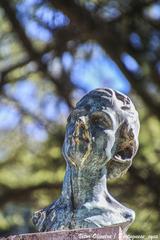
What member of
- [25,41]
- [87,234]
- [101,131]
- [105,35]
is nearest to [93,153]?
[101,131]

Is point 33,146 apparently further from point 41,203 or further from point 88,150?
point 88,150

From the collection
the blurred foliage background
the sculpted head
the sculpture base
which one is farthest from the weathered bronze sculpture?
the blurred foliage background

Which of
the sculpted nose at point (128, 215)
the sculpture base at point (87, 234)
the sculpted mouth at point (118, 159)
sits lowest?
the sculpted nose at point (128, 215)

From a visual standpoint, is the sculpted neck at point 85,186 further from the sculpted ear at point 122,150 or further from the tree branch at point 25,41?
the tree branch at point 25,41

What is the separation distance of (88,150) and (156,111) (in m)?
3.98

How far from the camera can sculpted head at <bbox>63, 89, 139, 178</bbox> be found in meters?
2.90

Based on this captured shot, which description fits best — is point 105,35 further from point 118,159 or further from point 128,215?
point 128,215

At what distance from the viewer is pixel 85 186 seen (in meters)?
2.91

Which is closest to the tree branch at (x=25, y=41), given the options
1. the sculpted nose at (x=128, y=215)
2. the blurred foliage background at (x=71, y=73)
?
the blurred foliage background at (x=71, y=73)

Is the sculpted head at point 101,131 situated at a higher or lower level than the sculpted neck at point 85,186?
higher

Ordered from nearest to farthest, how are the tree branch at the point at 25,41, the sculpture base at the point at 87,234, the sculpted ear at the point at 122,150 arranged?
the sculpture base at the point at 87,234 < the sculpted ear at the point at 122,150 < the tree branch at the point at 25,41

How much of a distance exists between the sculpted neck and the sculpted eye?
0.15 metres

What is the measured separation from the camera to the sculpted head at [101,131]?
2.90 m

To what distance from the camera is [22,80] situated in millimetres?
7273
